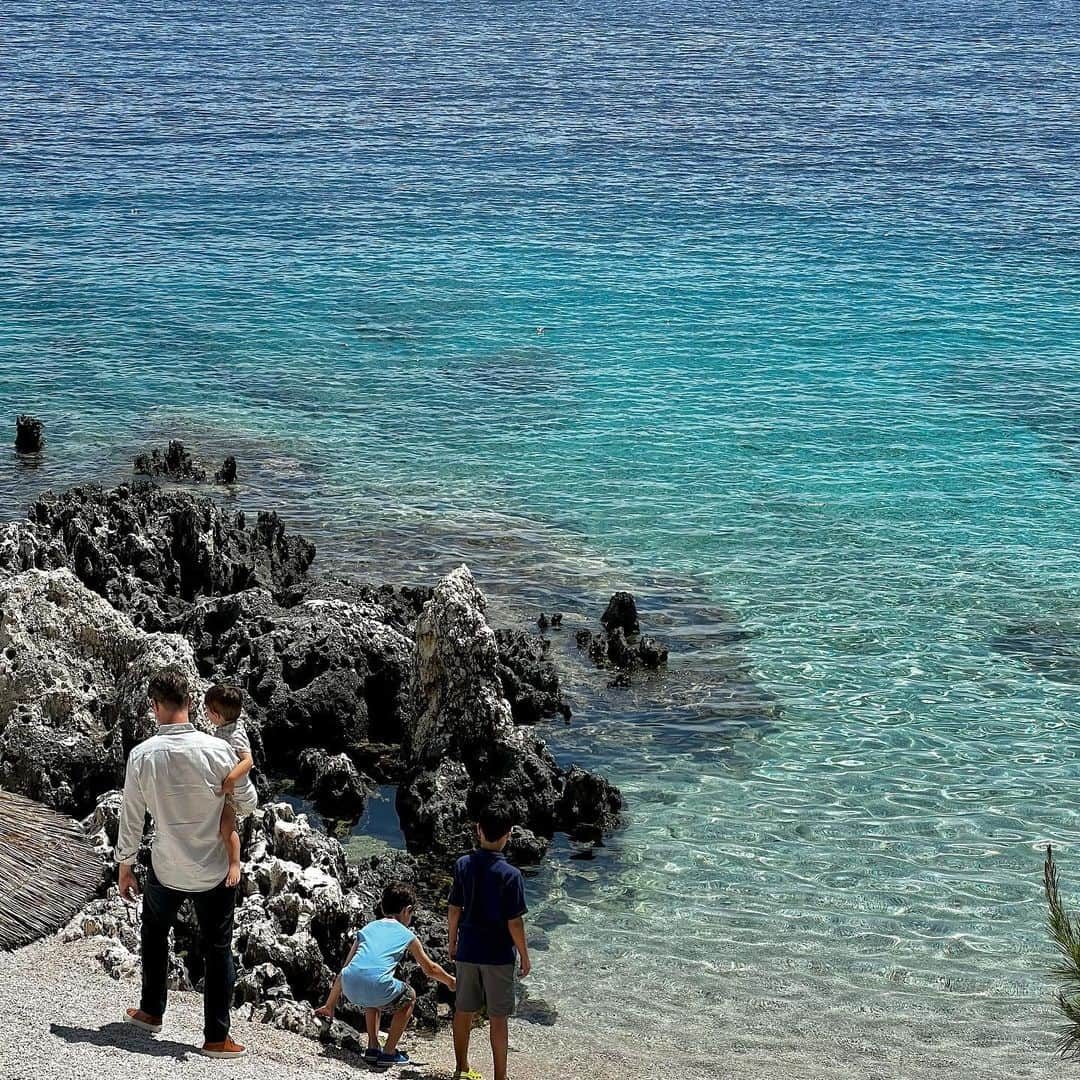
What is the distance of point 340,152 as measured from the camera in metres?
61.9

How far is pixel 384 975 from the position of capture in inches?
498

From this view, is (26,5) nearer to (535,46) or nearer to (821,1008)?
(535,46)

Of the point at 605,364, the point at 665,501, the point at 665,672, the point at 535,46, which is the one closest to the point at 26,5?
the point at 535,46

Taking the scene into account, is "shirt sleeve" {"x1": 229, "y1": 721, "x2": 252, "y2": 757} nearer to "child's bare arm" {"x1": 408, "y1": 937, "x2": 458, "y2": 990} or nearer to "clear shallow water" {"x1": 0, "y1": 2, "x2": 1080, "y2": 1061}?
"child's bare arm" {"x1": 408, "y1": 937, "x2": 458, "y2": 990}

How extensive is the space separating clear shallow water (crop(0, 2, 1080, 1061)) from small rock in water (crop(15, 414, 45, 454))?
52cm

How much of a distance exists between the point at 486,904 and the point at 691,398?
26133mm

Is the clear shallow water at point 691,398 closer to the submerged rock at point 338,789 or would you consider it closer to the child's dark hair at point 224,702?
the submerged rock at point 338,789

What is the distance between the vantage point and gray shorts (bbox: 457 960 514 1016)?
1182 cm

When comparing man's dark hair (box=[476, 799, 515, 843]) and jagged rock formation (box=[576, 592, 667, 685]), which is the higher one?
man's dark hair (box=[476, 799, 515, 843])

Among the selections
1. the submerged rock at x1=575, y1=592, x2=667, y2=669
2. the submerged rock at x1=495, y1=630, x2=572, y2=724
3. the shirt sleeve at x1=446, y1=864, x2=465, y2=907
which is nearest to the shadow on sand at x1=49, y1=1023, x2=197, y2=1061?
the shirt sleeve at x1=446, y1=864, x2=465, y2=907

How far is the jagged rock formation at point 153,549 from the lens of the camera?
2150cm

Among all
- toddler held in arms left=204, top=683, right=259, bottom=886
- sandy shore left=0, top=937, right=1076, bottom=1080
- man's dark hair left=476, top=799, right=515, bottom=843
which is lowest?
sandy shore left=0, top=937, right=1076, bottom=1080

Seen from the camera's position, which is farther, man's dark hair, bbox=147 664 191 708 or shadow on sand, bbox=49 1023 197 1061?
shadow on sand, bbox=49 1023 197 1061

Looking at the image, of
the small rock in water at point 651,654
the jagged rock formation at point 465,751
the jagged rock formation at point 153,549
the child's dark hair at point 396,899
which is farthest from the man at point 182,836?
the small rock in water at point 651,654
